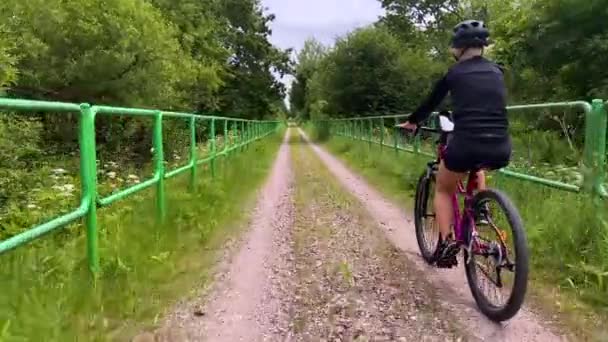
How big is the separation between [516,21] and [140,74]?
34.4 feet

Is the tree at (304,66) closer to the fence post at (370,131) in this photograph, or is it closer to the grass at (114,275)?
the fence post at (370,131)

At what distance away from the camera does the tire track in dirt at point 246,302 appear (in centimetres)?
322

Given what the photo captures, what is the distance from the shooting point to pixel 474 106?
3412mm

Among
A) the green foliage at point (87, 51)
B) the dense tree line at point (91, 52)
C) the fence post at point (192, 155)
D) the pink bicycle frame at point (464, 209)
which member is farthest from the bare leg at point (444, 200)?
the green foliage at point (87, 51)

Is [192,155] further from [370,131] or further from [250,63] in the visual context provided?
[250,63]

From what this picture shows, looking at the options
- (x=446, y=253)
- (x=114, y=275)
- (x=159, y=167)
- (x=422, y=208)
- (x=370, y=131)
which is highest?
→ (x=159, y=167)

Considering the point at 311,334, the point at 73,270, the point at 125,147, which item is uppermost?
the point at 125,147

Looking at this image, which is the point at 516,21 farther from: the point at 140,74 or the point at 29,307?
Answer: the point at 29,307

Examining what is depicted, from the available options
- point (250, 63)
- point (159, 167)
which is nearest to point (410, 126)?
point (159, 167)

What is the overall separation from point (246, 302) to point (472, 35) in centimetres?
243

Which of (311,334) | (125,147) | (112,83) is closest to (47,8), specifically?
(112,83)

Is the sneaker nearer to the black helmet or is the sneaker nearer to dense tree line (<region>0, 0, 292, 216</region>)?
the black helmet

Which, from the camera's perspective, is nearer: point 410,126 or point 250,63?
point 410,126

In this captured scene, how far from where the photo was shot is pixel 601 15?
1275cm
